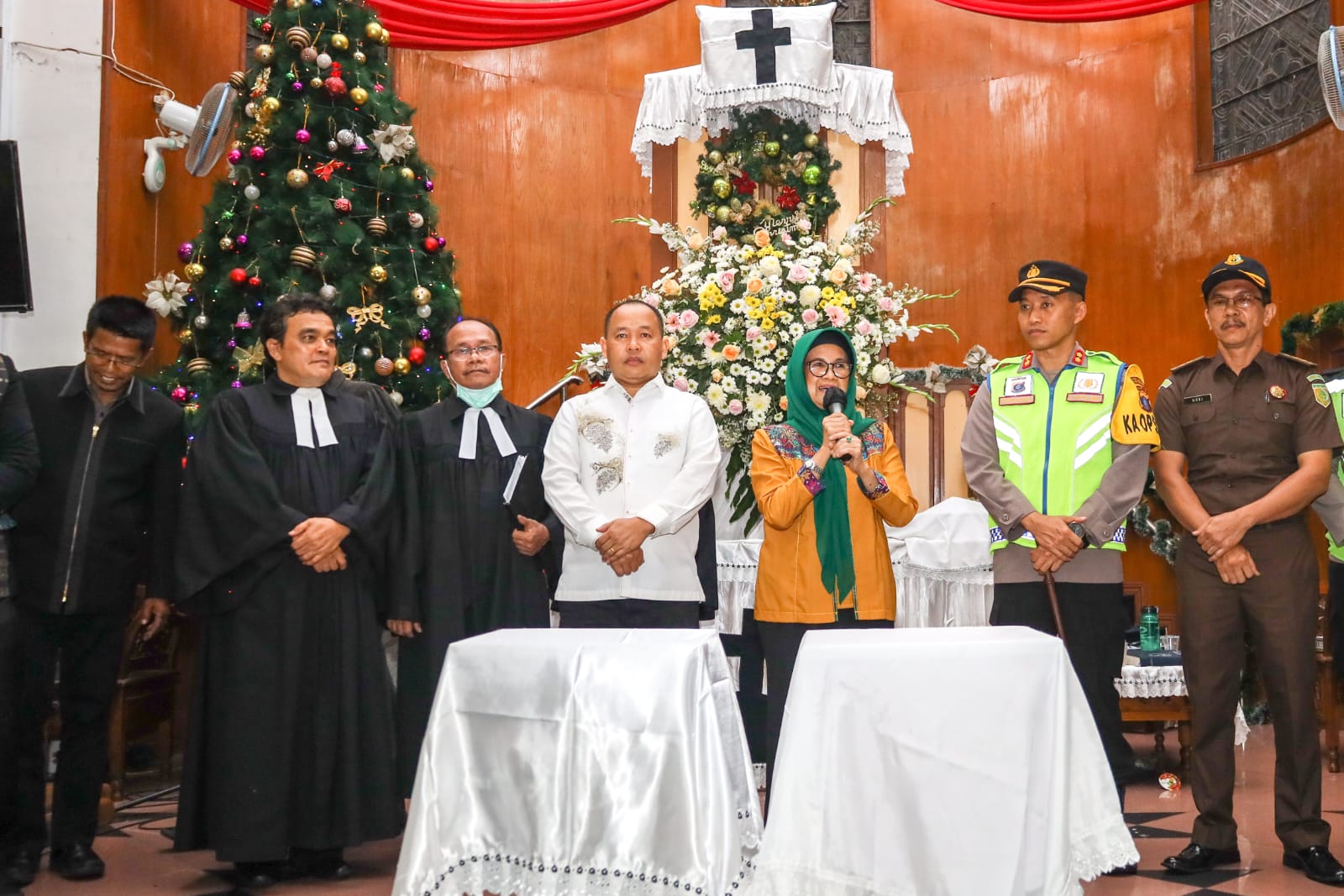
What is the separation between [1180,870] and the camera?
3609 mm

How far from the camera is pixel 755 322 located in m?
4.98

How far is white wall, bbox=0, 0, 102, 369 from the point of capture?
18.6 feet

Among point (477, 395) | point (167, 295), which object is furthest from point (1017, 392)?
point (167, 295)

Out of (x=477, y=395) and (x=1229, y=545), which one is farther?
(x=477, y=395)

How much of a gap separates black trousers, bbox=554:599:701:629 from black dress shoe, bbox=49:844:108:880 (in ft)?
5.53

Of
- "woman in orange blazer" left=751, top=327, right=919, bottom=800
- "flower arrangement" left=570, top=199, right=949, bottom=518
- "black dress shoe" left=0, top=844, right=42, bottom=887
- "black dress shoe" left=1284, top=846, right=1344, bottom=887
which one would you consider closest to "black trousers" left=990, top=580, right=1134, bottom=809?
"woman in orange blazer" left=751, top=327, right=919, bottom=800

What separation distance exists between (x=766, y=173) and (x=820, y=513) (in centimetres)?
467

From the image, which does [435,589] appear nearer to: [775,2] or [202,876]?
[202,876]

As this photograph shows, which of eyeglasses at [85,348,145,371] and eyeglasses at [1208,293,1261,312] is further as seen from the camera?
eyeglasses at [85,348,145,371]

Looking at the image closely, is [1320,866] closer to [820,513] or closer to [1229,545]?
A: [1229,545]

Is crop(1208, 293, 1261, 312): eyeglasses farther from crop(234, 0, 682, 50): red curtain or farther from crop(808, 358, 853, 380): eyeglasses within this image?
crop(234, 0, 682, 50): red curtain

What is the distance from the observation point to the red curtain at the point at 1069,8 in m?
6.98

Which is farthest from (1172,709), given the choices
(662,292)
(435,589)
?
(435,589)

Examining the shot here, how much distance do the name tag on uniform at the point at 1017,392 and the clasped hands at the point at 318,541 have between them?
6.99ft
